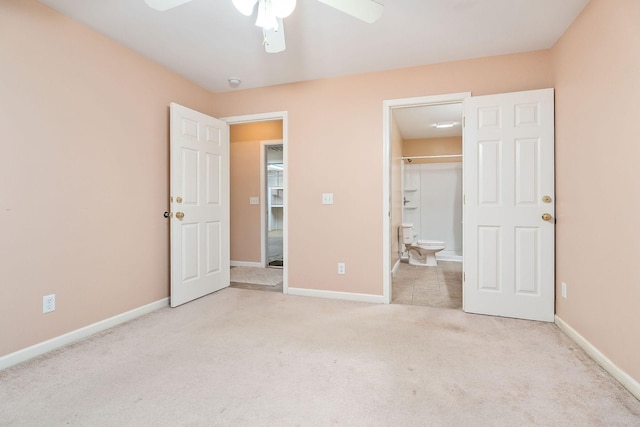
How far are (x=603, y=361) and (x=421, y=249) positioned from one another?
3137 millimetres

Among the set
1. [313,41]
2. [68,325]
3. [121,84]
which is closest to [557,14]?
[313,41]

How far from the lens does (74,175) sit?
7.32 ft

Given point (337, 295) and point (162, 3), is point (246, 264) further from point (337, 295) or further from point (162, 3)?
point (162, 3)

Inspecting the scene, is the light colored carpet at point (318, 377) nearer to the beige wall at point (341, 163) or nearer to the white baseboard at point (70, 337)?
the white baseboard at point (70, 337)

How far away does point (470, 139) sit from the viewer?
2.74 m

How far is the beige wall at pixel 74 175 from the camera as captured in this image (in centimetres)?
190

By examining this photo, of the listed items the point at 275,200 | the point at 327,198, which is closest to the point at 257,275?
the point at 327,198

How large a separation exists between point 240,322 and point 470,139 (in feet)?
8.53

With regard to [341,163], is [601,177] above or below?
below

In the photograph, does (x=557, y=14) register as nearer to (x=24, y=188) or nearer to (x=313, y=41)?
(x=313, y=41)

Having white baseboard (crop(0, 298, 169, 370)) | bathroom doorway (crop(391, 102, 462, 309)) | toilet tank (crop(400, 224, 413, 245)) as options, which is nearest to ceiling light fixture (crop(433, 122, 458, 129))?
bathroom doorway (crop(391, 102, 462, 309))

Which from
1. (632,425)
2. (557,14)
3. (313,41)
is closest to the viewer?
(632,425)

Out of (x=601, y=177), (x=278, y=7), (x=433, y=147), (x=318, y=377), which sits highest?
(x=433, y=147)

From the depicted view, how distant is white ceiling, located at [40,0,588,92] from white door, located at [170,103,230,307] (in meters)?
0.64
